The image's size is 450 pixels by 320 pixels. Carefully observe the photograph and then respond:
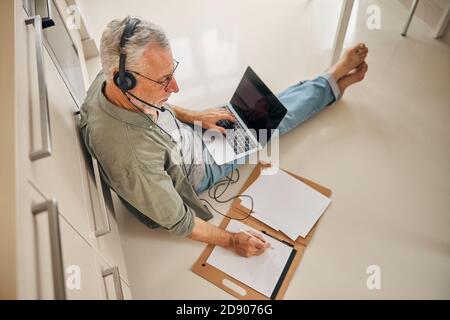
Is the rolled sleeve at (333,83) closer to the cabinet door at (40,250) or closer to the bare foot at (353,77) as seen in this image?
the bare foot at (353,77)

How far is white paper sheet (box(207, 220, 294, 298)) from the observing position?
137 centimetres

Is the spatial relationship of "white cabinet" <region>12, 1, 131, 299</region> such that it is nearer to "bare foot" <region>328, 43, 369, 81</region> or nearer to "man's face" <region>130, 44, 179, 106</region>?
"man's face" <region>130, 44, 179, 106</region>

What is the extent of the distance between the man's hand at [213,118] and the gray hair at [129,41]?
59cm

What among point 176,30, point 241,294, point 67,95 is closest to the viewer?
point 67,95

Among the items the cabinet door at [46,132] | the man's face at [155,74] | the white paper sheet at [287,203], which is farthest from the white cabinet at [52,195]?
the white paper sheet at [287,203]

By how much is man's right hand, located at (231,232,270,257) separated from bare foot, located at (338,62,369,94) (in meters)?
0.85

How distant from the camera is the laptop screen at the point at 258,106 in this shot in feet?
4.98

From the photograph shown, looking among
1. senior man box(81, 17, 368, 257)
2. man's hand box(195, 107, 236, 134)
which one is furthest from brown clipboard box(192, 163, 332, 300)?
man's hand box(195, 107, 236, 134)

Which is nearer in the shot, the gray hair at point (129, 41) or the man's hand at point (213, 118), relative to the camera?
the gray hair at point (129, 41)

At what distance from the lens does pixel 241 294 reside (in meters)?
1.35

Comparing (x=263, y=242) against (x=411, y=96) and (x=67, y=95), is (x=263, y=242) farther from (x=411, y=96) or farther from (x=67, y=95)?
(x=411, y=96)

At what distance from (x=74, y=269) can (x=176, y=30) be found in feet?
5.34

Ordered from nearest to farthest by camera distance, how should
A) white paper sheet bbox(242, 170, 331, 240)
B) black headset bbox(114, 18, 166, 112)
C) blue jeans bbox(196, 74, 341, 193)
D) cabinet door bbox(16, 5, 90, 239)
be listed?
1. cabinet door bbox(16, 5, 90, 239)
2. black headset bbox(114, 18, 166, 112)
3. white paper sheet bbox(242, 170, 331, 240)
4. blue jeans bbox(196, 74, 341, 193)
